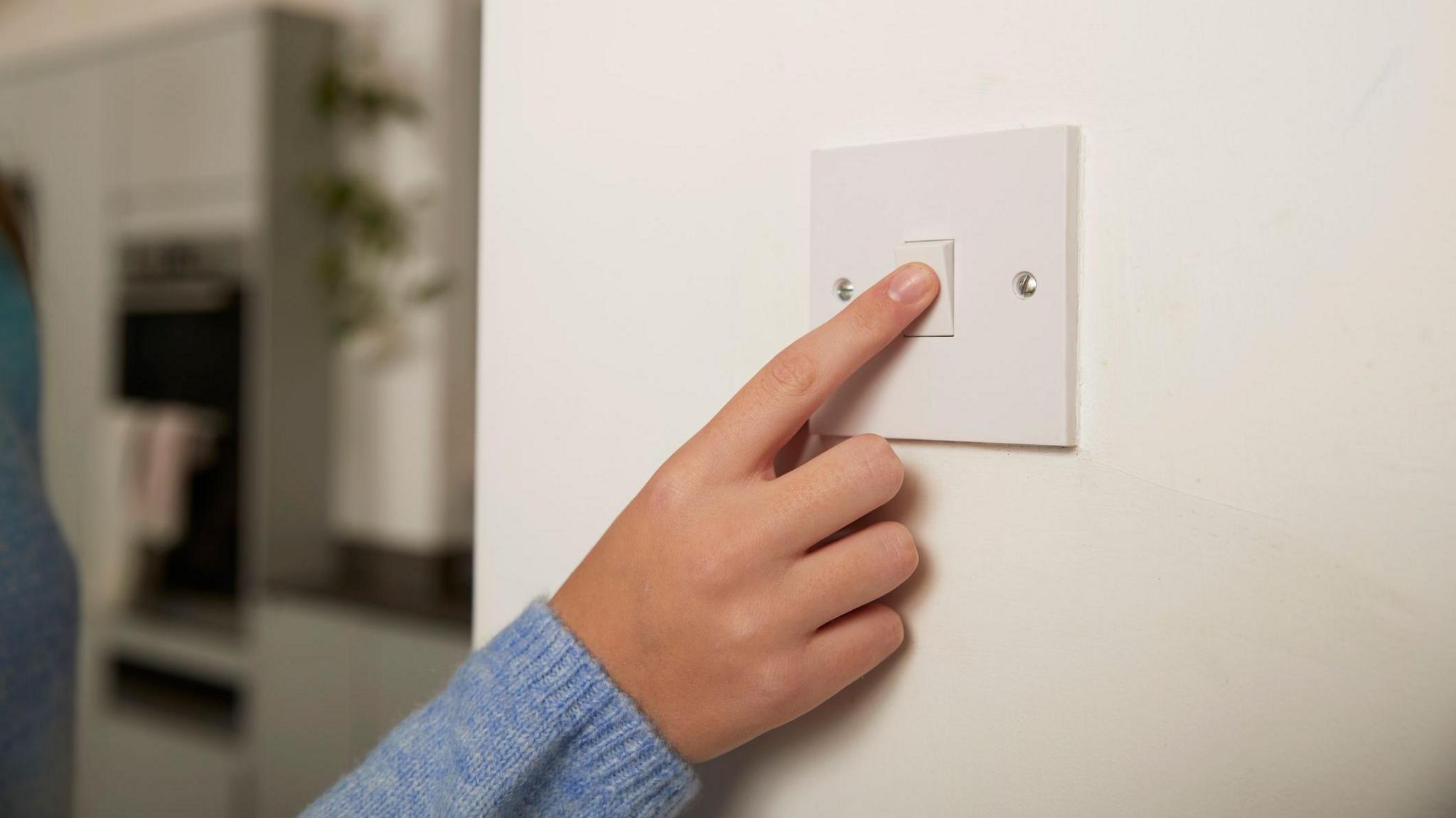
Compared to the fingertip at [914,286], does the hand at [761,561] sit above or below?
below

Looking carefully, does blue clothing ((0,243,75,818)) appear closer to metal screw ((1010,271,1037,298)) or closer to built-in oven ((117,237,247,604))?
metal screw ((1010,271,1037,298))

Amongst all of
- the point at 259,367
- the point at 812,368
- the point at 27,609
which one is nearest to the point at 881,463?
the point at 812,368

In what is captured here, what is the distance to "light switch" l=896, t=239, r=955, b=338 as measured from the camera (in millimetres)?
453

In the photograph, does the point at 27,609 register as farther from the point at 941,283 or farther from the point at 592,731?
the point at 941,283

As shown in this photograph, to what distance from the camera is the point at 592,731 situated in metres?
0.46

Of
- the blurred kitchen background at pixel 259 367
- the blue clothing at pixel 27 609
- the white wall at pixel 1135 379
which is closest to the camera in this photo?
the white wall at pixel 1135 379

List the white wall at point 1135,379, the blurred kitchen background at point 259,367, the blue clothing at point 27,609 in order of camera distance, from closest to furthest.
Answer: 1. the white wall at point 1135,379
2. the blue clothing at point 27,609
3. the blurred kitchen background at point 259,367

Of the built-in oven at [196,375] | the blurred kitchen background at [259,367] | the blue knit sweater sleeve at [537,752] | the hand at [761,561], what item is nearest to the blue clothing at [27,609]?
the blue knit sweater sleeve at [537,752]

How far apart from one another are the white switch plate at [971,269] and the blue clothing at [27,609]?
2.32 feet

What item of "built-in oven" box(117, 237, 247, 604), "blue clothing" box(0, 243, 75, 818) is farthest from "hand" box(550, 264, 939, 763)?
"built-in oven" box(117, 237, 247, 604)

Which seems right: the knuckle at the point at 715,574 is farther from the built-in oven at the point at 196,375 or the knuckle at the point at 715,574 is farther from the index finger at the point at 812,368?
the built-in oven at the point at 196,375

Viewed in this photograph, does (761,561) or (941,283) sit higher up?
(941,283)

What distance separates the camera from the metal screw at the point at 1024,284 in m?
0.44

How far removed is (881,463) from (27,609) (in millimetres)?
753
